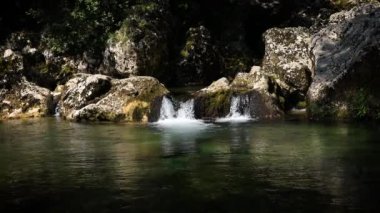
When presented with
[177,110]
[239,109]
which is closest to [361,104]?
[239,109]

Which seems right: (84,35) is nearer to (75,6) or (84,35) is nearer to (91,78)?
(75,6)

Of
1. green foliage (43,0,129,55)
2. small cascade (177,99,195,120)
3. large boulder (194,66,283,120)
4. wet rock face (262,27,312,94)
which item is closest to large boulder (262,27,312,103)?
wet rock face (262,27,312,94)

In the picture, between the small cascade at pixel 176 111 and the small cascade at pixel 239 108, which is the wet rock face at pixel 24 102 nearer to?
the small cascade at pixel 176 111

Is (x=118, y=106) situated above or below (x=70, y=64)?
below

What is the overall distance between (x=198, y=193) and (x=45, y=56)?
74.8 ft

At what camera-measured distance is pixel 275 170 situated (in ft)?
37.0

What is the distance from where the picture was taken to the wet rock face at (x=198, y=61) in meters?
30.1

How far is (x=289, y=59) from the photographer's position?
25.1 metres

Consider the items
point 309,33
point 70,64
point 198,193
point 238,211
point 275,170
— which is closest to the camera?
point 238,211

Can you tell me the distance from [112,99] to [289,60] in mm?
8022

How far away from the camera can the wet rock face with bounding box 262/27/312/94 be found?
24.6 metres

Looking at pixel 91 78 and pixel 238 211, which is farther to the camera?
pixel 91 78

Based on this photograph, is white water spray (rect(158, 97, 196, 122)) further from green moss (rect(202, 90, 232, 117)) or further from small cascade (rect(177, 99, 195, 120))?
green moss (rect(202, 90, 232, 117))

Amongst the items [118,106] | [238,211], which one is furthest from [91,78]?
Result: [238,211]
